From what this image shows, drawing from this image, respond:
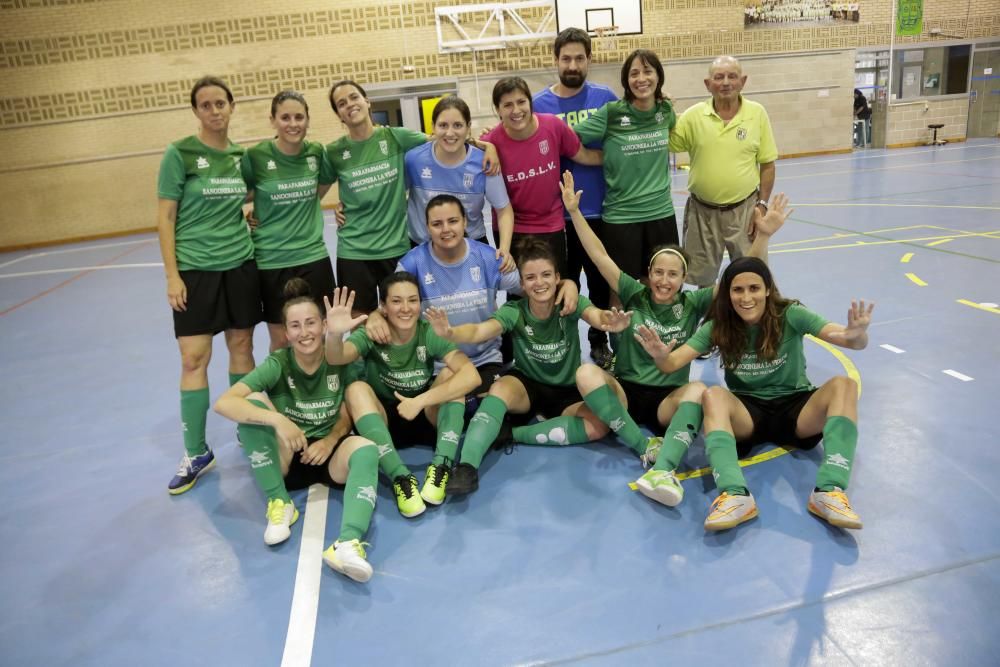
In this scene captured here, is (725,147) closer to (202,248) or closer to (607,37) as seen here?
(202,248)

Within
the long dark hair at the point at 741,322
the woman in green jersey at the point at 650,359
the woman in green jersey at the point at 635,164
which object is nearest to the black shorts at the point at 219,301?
the woman in green jersey at the point at 650,359

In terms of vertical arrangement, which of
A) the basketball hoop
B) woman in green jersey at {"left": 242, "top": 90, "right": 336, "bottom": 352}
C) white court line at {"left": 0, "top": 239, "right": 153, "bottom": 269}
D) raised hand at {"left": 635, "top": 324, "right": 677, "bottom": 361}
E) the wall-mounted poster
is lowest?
white court line at {"left": 0, "top": 239, "right": 153, "bottom": 269}

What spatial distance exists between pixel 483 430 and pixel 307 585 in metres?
1.16

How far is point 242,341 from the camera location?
3.78m

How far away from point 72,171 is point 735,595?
17920mm

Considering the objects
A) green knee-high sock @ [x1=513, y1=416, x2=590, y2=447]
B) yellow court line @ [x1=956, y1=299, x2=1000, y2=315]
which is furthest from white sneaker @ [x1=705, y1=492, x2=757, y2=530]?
yellow court line @ [x1=956, y1=299, x2=1000, y2=315]

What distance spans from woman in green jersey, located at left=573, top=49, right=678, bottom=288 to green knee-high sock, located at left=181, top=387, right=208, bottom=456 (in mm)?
2748

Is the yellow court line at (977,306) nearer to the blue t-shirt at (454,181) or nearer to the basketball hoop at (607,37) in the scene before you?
the blue t-shirt at (454,181)

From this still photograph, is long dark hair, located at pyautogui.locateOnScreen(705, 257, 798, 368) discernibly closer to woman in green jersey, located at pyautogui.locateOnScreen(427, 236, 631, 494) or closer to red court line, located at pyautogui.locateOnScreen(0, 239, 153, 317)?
woman in green jersey, located at pyautogui.locateOnScreen(427, 236, 631, 494)

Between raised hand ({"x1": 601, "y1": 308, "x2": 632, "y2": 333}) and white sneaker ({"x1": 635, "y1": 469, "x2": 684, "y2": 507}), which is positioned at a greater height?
raised hand ({"x1": 601, "y1": 308, "x2": 632, "y2": 333})

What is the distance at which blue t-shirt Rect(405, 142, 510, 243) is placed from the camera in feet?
13.1

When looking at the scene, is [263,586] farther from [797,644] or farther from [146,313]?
[146,313]

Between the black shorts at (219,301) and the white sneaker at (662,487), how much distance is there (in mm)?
2366

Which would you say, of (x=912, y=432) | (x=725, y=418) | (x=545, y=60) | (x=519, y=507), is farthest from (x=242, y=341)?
(x=545, y=60)
